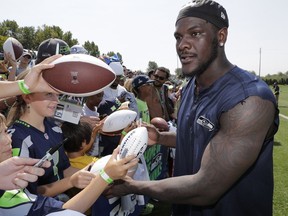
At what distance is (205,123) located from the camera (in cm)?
186

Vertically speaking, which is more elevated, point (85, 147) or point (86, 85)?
point (86, 85)

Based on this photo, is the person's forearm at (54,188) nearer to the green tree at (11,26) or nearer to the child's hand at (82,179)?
the child's hand at (82,179)

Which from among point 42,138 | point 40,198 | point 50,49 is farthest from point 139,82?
point 40,198

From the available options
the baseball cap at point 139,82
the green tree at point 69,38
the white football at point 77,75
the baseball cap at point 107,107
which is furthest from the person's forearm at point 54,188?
the green tree at point 69,38

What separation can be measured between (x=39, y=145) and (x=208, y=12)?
66.3 inches

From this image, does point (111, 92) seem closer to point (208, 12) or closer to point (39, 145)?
point (39, 145)

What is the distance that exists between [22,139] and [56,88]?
520mm

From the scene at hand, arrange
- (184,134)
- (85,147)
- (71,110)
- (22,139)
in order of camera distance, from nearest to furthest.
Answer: (184,134), (22,139), (71,110), (85,147)

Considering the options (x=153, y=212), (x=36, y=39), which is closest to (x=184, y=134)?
(x=153, y=212)

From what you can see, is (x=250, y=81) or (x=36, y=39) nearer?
(x=250, y=81)

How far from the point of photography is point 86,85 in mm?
2248

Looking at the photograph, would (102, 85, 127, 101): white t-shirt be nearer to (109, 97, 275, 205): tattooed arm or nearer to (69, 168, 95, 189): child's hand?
(69, 168, 95, 189): child's hand

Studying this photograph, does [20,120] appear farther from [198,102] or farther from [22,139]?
[198,102]

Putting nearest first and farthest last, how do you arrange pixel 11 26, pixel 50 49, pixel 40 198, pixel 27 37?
1. pixel 40 198
2. pixel 50 49
3. pixel 27 37
4. pixel 11 26
